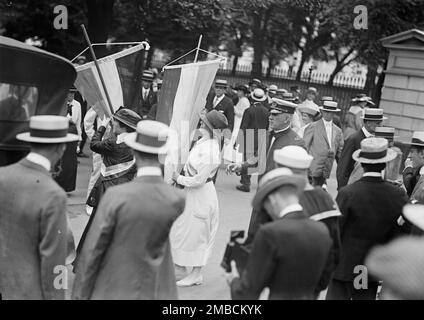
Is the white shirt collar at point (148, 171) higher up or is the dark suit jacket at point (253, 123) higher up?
the white shirt collar at point (148, 171)

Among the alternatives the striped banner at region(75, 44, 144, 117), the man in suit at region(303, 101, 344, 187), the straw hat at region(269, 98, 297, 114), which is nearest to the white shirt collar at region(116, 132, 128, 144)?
the striped banner at region(75, 44, 144, 117)

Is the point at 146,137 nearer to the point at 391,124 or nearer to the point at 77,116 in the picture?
the point at 77,116

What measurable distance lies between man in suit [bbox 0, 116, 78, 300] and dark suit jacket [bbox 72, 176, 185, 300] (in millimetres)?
225

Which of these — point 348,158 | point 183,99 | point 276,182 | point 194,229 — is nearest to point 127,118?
point 183,99

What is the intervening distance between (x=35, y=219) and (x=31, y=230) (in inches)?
3.8

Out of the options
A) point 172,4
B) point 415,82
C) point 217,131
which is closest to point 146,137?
point 217,131

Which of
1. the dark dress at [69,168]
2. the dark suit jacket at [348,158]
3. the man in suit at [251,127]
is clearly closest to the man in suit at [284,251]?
the dark suit jacket at [348,158]

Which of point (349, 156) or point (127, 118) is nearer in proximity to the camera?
point (127, 118)

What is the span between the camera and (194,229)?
22.5 ft

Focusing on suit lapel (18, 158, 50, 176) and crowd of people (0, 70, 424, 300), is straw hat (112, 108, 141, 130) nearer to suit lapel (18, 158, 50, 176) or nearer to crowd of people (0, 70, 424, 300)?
crowd of people (0, 70, 424, 300)

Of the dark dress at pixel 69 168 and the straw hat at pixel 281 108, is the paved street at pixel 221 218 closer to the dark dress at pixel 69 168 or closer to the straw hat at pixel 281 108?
the dark dress at pixel 69 168

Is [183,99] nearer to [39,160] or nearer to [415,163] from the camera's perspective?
[415,163]

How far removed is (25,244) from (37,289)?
325 mm

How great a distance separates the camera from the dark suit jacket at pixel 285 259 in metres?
3.58
